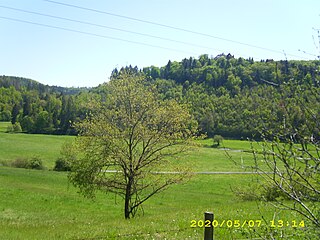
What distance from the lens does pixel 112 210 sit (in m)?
28.7

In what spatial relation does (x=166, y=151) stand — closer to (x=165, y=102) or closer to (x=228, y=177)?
(x=165, y=102)

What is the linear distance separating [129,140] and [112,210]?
39.9 ft

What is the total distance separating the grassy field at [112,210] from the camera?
32.1ft

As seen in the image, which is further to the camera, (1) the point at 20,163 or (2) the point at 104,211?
(1) the point at 20,163

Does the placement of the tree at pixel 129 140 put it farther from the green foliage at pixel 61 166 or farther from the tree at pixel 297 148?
the green foliage at pixel 61 166

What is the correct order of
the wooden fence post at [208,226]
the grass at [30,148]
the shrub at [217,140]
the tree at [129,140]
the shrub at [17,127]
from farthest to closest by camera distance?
the shrub at [17,127] < the shrub at [217,140] < the grass at [30,148] < the tree at [129,140] < the wooden fence post at [208,226]

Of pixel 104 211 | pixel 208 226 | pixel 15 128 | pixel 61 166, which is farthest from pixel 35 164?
pixel 15 128

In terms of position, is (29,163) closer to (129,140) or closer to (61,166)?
(61,166)

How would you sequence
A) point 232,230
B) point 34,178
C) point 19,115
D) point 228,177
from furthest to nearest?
point 19,115 → point 228,177 → point 34,178 → point 232,230

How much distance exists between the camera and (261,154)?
4.31m

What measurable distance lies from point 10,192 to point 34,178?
10289 millimetres

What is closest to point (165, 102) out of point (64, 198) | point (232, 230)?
point (232, 230)

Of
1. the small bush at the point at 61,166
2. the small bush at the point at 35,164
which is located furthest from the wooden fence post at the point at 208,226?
the small bush at the point at 35,164

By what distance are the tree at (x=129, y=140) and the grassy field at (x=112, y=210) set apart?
1592 millimetres
